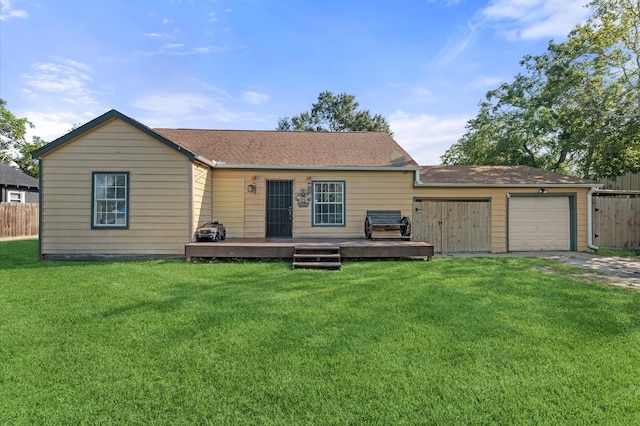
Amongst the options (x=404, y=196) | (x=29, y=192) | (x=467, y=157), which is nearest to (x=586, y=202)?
(x=404, y=196)

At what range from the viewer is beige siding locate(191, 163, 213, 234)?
344 inches

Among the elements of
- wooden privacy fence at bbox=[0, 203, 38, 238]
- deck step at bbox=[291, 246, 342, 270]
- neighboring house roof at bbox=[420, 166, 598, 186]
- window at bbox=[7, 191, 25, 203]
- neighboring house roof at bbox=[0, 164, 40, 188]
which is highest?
neighboring house roof at bbox=[0, 164, 40, 188]

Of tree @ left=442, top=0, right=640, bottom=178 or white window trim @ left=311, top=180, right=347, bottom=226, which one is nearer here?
white window trim @ left=311, top=180, right=347, bottom=226

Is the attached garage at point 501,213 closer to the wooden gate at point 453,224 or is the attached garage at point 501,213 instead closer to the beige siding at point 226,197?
the wooden gate at point 453,224

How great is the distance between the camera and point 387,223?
32.8ft

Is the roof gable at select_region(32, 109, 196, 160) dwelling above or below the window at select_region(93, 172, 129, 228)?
above

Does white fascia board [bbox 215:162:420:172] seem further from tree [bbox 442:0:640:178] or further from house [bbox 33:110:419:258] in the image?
tree [bbox 442:0:640:178]

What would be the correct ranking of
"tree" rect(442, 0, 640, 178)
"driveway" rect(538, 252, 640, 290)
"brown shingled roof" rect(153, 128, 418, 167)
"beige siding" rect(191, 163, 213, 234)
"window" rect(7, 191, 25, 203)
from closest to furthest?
1. "driveway" rect(538, 252, 640, 290)
2. "beige siding" rect(191, 163, 213, 234)
3. "brown shingled roof" rect(153, 128, 418, 167)
4. "tree" rect(442, 0, 640, 178)
5. "window" rect(7, 191, 25, 203)

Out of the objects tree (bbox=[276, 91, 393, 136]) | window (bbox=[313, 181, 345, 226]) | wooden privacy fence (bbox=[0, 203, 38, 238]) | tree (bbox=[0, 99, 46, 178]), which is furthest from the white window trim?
tree (bbox=[0, 99, 46, 178])

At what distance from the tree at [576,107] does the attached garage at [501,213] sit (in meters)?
4.58

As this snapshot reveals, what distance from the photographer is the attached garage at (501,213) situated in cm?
1070

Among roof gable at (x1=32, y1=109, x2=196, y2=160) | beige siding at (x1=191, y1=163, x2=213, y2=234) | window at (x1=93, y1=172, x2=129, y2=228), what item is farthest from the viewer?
beige siding at (x1=191, y1=163, x2=213, y2=234)

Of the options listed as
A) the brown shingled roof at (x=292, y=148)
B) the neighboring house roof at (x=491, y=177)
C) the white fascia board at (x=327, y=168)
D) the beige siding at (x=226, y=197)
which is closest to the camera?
the white fascia board at (x=327, y=168)

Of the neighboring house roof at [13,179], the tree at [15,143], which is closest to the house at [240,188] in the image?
the neighboring house roof at [13,179]
